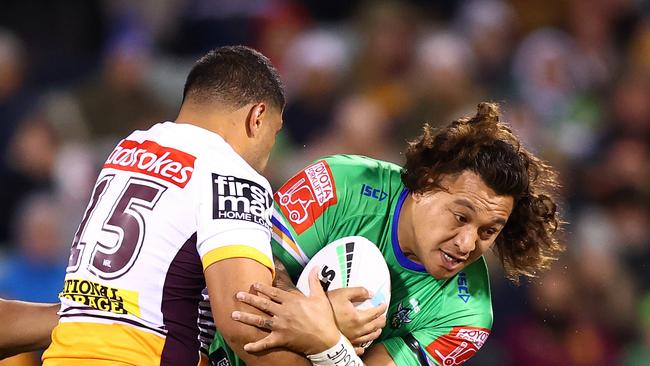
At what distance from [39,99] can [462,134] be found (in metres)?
5.48

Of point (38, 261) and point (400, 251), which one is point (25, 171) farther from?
point (400, 251)

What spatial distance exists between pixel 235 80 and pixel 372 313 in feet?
2.91

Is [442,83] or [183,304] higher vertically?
[442,83]

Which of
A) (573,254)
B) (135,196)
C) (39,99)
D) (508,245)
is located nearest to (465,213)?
(508,245)

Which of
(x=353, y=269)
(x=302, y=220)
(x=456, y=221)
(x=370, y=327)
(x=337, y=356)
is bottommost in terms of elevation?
(x=337, y=356)

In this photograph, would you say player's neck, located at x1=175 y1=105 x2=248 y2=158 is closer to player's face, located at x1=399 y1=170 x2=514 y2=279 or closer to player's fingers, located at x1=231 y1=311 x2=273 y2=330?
player's fingers, located at x1=231 y1=311 x2=273 y2=330

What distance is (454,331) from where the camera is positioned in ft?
13.4

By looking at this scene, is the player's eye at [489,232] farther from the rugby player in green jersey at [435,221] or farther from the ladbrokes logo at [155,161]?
the ladbrokes logo at [155,161]

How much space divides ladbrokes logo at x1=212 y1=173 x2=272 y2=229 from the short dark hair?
0.37 meters

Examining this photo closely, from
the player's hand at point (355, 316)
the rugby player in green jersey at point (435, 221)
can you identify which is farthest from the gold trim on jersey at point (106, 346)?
the rugby player in green jersey at point (435, 221)

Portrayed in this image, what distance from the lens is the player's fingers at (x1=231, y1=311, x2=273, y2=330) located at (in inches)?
125

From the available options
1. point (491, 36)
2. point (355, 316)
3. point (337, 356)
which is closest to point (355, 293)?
point (355, 316)

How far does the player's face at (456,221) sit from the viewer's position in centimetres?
382

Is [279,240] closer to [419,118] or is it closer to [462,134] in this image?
[462,134]
